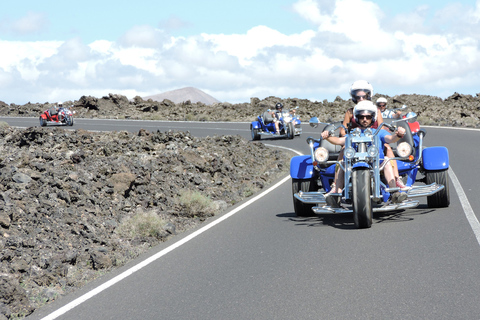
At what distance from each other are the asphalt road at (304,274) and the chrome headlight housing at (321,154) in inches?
40.5

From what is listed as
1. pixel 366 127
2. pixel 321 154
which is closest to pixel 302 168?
pixel 321 154

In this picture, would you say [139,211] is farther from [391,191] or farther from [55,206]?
[391,191]

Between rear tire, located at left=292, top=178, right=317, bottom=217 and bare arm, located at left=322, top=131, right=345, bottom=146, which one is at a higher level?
bare arm, located at left=322, top=131, right=345, bottom=146

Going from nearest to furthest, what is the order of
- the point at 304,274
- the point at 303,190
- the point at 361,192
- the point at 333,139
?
the point at 304,274 → the point at 361,192 → the point at 333,139 → the point at 303,190

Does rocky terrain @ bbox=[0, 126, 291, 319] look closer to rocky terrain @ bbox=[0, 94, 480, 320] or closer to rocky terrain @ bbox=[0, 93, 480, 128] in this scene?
rocky terrain @ bbox=[0, 94, 480, 320]

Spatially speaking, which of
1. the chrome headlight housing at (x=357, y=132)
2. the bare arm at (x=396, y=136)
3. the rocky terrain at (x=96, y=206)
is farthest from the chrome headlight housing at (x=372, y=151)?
the rocky terrain at (x=96, y=206)

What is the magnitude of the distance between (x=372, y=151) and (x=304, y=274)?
9.31ft

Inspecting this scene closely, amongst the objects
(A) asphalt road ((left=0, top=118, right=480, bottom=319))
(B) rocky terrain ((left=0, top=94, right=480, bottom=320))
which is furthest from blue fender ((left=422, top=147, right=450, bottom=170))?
(B) rocky terrain ((left=0, top=94, right=480, bottom=320))

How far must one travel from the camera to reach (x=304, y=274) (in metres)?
6.89

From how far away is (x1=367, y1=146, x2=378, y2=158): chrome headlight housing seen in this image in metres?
9.06

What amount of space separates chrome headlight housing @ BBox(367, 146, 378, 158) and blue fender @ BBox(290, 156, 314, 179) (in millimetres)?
1802

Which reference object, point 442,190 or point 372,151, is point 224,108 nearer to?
point 442,190

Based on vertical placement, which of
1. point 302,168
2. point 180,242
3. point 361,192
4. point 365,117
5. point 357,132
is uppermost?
point 365,117

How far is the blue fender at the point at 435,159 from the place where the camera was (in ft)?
35.0
